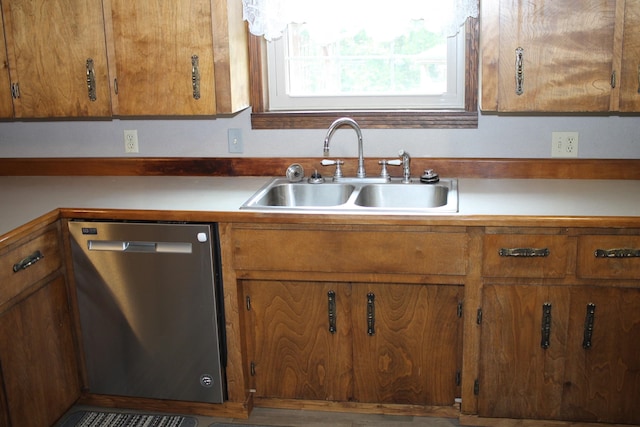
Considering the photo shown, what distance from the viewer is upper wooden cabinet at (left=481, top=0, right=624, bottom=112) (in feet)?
7.70

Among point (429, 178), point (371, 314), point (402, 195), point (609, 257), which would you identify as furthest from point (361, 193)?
point (609, 257)

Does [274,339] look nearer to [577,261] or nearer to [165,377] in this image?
[165,377]

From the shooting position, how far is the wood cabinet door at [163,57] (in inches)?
99.4

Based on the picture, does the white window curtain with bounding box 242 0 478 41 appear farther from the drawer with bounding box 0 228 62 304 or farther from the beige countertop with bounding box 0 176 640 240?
the drawer with bounding box 0 228 62 304

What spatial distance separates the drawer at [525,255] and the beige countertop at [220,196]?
8 cm

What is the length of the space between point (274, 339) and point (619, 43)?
1537 millimetres

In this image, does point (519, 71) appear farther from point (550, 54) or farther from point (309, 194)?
point (309, 194)

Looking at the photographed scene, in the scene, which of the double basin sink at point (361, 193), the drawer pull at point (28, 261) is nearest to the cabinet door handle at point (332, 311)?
the double basin sink at point (361, 193)

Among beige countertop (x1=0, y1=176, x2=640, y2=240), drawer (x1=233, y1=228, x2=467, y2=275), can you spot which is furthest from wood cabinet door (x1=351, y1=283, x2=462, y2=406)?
beige countertop (x1=0, y1=176, x2=640, y2=240)

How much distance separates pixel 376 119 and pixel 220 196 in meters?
0.71

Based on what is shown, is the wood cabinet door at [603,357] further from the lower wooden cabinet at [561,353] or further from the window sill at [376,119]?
the window sill at [376,119]

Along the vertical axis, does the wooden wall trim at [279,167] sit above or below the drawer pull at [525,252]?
Answer: above

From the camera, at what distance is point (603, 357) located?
2338 mm

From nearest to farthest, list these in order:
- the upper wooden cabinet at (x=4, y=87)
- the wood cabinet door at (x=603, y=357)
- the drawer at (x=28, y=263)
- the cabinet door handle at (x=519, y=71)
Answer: the drawer at (x=28, y=263) < the wood cabinet door at (x=603, y=357) < the cabinet door handle at (x=519, y=71) < the upper wooden cabinet at (x=4, y=87)
